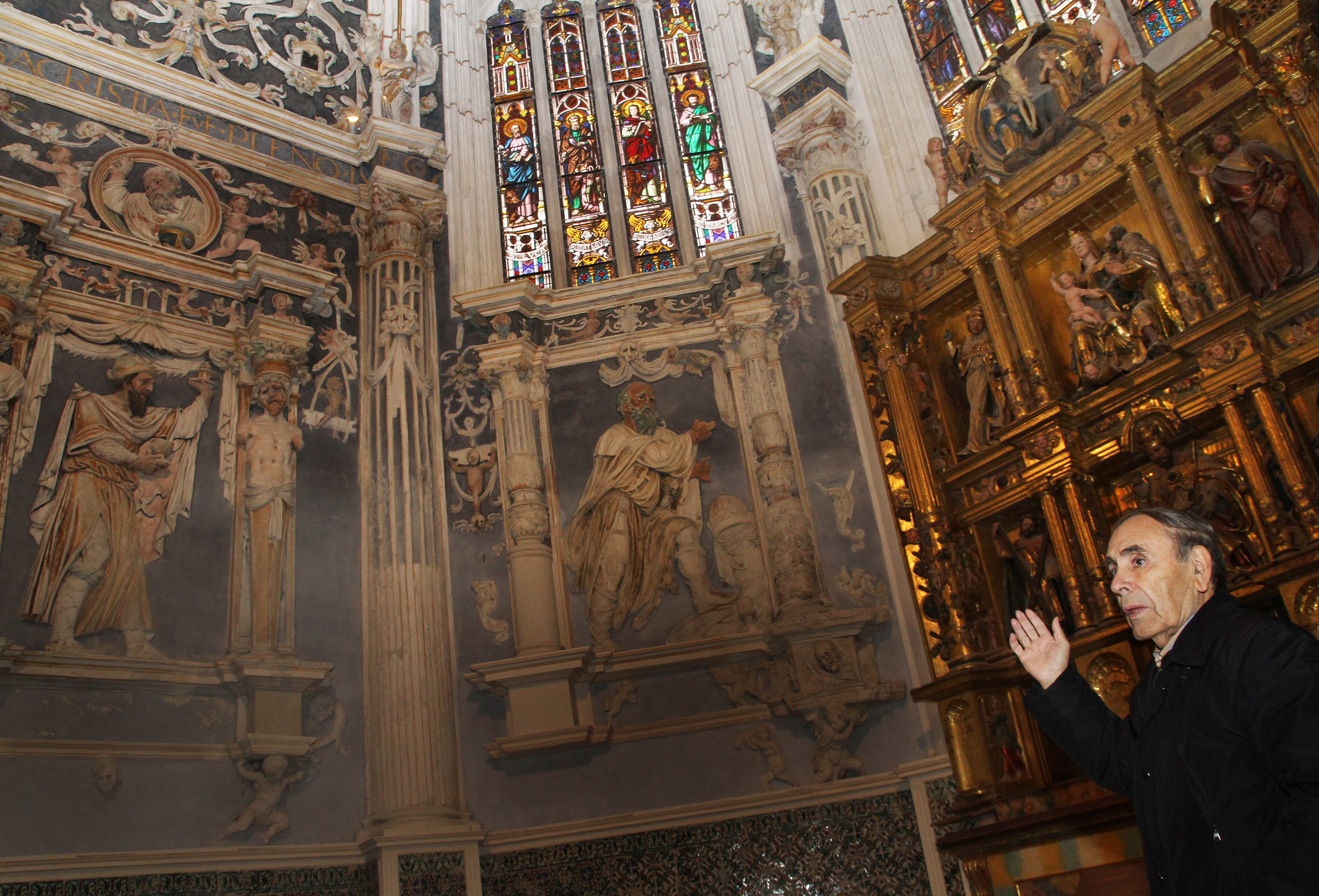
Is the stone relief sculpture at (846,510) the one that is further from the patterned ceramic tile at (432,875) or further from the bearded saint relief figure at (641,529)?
the patterned ceramic tile at (432,875)

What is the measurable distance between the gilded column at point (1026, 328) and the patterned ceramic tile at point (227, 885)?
5538 mm

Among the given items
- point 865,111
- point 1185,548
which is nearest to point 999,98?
point 865,111

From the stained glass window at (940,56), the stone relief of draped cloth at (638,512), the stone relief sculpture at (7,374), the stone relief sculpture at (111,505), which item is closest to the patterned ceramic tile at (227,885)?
the stone relief sculpture at (111,505)

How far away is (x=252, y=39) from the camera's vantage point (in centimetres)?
1020

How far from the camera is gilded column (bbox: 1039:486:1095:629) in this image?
6.64 m

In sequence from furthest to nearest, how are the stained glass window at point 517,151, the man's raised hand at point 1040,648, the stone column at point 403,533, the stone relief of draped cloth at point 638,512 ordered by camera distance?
the stained glass window at point 517,151 → the stone relief of draped cloth at point 638,512 → the stone column at point 403,533 → the man's raised hand at point 1040,648

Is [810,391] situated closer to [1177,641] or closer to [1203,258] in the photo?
[1203,258]

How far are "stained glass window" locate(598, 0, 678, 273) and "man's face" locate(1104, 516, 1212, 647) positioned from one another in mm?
8140

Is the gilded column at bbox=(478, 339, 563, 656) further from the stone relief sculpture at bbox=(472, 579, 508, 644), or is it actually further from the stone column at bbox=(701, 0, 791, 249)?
the stone column at bbox=(701, 0, 791, 249)

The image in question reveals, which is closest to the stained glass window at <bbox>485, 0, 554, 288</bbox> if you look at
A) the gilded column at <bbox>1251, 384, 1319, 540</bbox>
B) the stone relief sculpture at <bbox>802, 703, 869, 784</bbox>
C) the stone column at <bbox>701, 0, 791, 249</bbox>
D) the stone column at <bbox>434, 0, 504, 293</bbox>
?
the stone column at <bbox>434, 0, 504, 293</bbox>

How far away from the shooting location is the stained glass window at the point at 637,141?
10.5 m

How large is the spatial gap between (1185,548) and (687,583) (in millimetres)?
6160

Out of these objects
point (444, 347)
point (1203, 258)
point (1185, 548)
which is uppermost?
point (444, 347)

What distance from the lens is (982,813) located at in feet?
21.6
